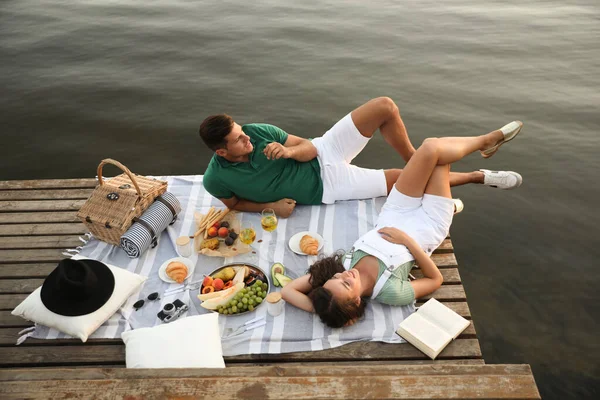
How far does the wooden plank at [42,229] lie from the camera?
471cm

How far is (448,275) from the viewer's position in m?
3.99

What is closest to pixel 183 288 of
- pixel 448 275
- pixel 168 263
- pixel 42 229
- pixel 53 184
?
pixel 168 263

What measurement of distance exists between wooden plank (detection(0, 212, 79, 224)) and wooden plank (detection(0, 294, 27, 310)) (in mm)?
1100

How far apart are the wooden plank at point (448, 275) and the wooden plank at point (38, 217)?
3868 millimetres

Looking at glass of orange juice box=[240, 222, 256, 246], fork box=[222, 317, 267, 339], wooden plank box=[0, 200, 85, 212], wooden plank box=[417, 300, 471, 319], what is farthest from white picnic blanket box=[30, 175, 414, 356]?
wooden plank box=[0, 200, 85, 212]

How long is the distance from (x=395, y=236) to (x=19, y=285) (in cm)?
371

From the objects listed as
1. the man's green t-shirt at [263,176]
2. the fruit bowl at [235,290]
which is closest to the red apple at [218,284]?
the fruit bowl at [235,290]

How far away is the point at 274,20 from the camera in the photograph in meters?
11.5

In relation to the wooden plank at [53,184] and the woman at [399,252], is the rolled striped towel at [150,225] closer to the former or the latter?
the wooden plank at [53,184]

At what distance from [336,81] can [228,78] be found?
2.39 m

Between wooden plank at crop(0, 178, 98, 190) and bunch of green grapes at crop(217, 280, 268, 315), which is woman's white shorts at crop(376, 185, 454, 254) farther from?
wooden plank at crop(0, 178, 98, 190)

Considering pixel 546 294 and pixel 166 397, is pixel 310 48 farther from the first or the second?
pixel 166 397

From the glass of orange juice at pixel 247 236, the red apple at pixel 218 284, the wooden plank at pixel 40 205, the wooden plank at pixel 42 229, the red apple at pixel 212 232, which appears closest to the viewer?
the red apple at pixel 218 284

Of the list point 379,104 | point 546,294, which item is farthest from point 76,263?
point 546,294
